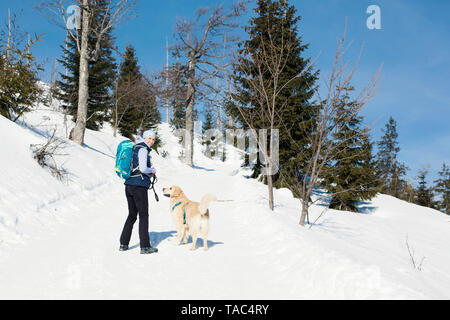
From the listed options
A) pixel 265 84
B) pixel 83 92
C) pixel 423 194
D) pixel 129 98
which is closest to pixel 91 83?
pixel 129 98

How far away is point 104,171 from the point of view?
1002cm

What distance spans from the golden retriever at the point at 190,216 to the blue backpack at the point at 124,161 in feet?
3.15

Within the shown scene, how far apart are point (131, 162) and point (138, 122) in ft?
85.3

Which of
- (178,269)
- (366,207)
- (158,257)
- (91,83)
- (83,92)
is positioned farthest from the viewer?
(91,83)

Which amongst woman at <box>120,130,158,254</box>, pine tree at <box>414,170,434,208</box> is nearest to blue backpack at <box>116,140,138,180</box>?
woman at <box>120,130,158,254</box>

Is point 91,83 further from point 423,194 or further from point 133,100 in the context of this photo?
point 423,194

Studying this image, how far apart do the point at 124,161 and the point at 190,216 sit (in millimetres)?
1426

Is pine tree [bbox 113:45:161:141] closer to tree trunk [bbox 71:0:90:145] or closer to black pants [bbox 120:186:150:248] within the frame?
tree trunk [bbox 71:0:90:145]

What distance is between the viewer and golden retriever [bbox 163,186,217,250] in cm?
423

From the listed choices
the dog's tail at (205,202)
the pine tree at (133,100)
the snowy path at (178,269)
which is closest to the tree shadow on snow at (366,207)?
the snowy path at (178,269)

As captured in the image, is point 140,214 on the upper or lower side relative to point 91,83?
lower

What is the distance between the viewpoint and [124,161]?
4.11m

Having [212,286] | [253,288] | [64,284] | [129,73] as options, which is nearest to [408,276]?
[253,288]

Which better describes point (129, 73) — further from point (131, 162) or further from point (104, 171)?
point (131, 162)
